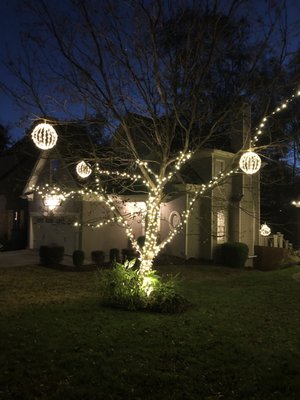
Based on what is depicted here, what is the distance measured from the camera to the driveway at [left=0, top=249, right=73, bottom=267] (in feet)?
54.0

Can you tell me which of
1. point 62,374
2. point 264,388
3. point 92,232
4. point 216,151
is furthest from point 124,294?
point 216,151

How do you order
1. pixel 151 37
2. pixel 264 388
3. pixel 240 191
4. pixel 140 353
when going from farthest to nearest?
pixel 240 191 → pixel 151 37 → pixel 140 353 → pixel 264 388

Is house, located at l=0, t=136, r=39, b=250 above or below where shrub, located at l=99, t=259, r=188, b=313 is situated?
above

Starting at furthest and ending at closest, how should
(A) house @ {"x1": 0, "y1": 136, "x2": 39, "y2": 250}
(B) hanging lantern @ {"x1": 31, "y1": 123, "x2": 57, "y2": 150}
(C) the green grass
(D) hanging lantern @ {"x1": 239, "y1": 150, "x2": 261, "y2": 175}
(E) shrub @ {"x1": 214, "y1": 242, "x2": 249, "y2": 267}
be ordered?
(A) house @ {"x1": 0, "y1": 136, "x2": 39, "y2": 250} → (E) shrub @ {"x1": 214, "y1": 242, "x2": 249, "y2": 267} → (D) hanging lantern @ {"x1": 239, "y1": 150, "x2": 261, "y2": 175} → (B) hanging lantern @ {"x1": 31, "y1": 123, "x2": 57, "y2": 150} → (C) the green grass

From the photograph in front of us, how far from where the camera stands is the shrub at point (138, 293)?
28.1 ft

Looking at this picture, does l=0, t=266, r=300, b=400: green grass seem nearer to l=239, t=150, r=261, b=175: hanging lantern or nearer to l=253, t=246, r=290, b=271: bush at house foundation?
l=239, t=150, r=261, b=175: hanging lantern

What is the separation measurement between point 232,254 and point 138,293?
32.7 ft

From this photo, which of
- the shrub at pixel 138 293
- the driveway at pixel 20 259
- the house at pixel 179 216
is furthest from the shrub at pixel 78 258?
the shrub at pixel 138 293

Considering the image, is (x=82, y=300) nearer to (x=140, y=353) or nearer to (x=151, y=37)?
(x=140, y=353)

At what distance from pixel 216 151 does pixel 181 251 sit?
A: 4821mm

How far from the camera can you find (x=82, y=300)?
9555mm

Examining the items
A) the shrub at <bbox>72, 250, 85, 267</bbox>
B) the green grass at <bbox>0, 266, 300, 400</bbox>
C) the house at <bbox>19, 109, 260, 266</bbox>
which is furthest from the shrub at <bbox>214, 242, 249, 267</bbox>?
the green grass at <bbox>0, 266, 300, 400</bbox>

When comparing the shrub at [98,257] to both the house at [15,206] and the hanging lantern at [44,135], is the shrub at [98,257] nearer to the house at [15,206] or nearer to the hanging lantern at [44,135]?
the house at [15,206]

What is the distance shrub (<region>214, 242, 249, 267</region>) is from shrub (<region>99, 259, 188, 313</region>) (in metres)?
9.29
